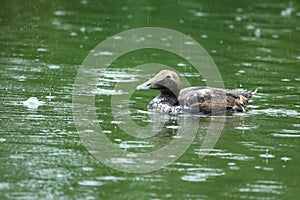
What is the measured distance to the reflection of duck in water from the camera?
1245 cm

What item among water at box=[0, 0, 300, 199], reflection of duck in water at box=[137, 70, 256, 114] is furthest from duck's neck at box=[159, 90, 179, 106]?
water at box=[0, 0, 300, 199]

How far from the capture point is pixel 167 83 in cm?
1266

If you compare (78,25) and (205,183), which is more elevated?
(78,25)

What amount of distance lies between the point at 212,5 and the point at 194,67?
842 cm

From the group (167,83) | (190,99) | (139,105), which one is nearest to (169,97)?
(167,83)

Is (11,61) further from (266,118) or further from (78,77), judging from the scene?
(266,118)

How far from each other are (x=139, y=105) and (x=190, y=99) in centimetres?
85

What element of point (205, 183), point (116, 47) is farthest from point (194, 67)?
point (205, 183)

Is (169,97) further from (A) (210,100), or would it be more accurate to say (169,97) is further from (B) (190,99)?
(A) (210,100)

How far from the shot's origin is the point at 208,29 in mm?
20406

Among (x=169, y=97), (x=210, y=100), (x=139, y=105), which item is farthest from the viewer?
(x=139, y=105)

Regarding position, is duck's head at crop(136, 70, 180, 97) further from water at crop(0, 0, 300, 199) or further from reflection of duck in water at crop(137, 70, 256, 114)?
A: water at crop(0, 0, 300, 199)

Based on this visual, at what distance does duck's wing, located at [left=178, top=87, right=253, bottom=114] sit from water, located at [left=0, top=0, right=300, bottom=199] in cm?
25

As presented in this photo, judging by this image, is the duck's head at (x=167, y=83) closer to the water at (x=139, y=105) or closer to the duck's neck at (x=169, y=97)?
the duck's neck at (x=169, y=97)
